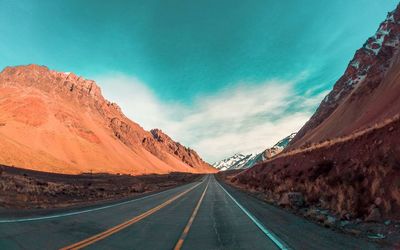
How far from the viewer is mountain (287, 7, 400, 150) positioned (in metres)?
46.0

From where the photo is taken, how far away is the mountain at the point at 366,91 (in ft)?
151

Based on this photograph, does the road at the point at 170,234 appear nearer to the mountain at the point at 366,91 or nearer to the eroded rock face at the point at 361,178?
the eroded rock face at the point at 361,178

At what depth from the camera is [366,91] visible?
209 feet

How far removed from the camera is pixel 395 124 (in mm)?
14664

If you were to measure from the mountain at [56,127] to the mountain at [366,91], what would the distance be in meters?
54.8

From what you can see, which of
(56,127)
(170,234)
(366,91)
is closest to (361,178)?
(170,234)

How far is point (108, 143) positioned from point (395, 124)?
112 meters

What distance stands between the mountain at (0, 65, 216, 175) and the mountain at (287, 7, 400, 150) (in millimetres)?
54777

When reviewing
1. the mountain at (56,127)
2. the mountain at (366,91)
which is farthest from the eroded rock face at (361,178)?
the mountain at (56,127)

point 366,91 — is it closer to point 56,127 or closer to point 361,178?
point 361,178

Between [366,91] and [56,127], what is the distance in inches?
3228

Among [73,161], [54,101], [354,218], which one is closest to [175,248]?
[354,218]

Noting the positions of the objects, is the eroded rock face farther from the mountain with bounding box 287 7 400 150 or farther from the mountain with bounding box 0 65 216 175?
the mountain with bounding box 0 65 216 175

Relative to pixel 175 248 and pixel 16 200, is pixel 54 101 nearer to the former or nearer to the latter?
pixel 16 200
